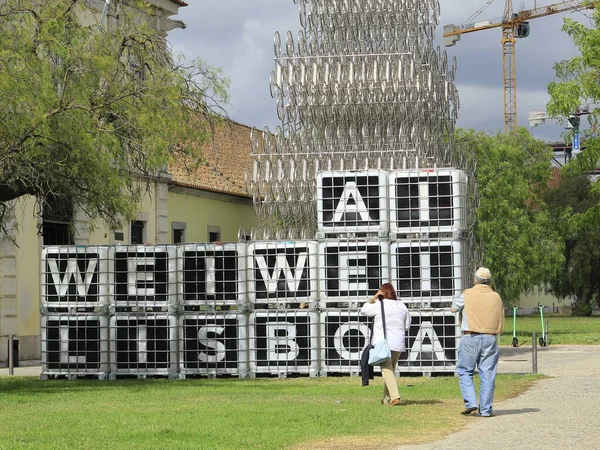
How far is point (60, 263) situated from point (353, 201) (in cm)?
573

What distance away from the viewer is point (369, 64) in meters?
48.4

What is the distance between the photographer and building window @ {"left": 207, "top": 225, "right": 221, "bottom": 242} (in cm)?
4769

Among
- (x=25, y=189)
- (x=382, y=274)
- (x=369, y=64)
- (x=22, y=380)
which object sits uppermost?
(x=369, y=64)

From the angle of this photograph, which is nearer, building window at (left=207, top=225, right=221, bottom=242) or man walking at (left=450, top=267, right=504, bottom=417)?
man walking at (left=450, top=267, right=504, bottom=417)

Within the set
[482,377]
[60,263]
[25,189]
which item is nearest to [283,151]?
[60,263]

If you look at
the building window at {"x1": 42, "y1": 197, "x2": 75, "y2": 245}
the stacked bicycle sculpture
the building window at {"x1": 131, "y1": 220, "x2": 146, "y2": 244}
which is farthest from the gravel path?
the building window at {"x1": 131, "y1": 220, "x2": 146, "y2": 244}

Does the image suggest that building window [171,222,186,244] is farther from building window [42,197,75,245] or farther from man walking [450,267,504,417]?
man walking [450,267,504,417]

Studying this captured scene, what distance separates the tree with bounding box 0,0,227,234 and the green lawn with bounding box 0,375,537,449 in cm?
344

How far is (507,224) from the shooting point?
5625cm

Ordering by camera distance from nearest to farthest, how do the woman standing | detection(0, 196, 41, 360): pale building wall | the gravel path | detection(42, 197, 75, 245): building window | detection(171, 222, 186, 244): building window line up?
the gravel path → the woman standing → detection(0, 196, 41, 360): pale building wall → detection(42, 197, 75, 245): building window → detection(171, 222, 186, 244): building window

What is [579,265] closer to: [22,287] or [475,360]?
[22,287]

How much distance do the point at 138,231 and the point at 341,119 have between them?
1205 cm

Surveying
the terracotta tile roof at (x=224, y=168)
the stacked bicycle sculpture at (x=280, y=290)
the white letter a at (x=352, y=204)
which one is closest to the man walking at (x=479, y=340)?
the stacked bicycle sculpture at (x=280, y=290)

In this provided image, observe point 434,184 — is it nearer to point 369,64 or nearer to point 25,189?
point 25,189
